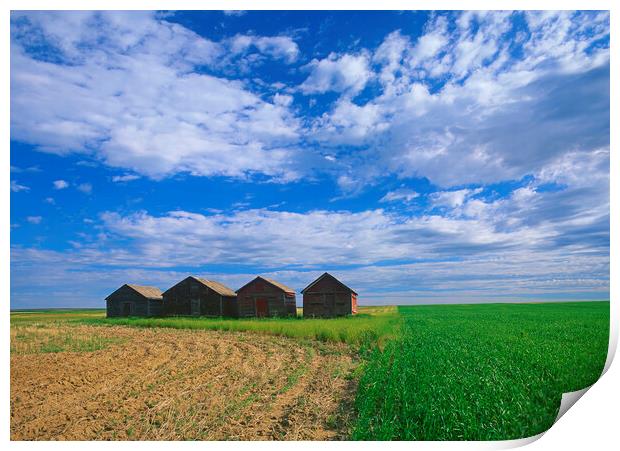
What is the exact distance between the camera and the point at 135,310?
117ft

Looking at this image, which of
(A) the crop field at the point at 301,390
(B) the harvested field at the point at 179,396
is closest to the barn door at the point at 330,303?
(A) the crop field at the point at 301,390

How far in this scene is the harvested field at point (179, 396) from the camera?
22.4 feet

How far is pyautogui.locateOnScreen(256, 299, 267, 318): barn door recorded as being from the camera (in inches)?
1345

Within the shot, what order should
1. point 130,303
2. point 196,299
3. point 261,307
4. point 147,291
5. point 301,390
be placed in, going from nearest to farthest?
point 301,390 → point 261,307 → point 196,299 → point 130,303 → point 147,291

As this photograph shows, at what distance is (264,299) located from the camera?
34.4 m

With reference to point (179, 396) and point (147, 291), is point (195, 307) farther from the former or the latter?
point (179, 396)

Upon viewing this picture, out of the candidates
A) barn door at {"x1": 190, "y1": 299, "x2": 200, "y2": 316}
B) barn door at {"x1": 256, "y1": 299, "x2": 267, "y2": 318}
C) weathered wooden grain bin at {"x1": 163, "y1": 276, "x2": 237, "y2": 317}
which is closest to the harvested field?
barn door at {"x1": 256, "y1": 299, "x2": 267, "y2": 318}

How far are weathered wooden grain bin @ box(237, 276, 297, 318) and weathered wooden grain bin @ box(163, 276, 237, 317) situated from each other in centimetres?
154

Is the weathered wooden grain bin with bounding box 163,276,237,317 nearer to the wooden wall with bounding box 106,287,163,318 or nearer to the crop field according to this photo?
the wooden wall with bounding box 106,287,163,318

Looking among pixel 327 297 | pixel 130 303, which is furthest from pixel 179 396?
pixel 130 303

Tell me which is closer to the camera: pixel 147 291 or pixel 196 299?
pixel 196 299

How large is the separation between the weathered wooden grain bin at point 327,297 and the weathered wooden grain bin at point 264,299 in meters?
1.49

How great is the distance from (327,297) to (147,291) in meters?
15.2
